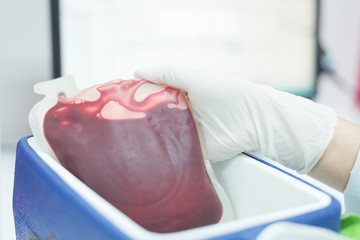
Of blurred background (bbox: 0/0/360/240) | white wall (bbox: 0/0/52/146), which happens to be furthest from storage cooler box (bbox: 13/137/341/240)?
white wall (bbox: 0/0/52/146)

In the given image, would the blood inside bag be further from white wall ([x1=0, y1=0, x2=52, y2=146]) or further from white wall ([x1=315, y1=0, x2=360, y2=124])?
white wall ([x1=315, y1=0, x2=360, y2=124])

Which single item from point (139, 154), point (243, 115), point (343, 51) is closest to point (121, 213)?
point (139, 154)

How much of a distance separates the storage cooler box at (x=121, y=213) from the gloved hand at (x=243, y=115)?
4cm

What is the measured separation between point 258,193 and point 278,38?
32.3 inches

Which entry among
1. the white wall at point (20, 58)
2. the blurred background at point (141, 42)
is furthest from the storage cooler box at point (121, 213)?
the white wall at point (20, 58)

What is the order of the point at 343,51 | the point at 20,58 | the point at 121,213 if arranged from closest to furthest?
the point at 121,213 < the point at 20,58 < the point at 343,51

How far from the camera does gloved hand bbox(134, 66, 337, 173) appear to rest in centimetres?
48

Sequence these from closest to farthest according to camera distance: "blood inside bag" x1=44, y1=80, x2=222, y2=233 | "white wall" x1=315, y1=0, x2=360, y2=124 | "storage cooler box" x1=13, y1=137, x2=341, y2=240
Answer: "storage cooler box" x1=13, y1=137, x2=341, y2=240
"blood inside bag" x1=44, y1=80, x2=222, y2=233
"white wall" x1=315, y1=0, x2=360, y2=124

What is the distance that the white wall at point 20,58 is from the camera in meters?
0.96

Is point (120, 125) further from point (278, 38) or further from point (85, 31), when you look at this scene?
point (278, 38)

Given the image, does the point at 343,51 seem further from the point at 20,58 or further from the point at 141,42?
the point at 20,58

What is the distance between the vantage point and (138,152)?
403mm

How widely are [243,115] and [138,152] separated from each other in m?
0.16

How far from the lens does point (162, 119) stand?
43 cm
